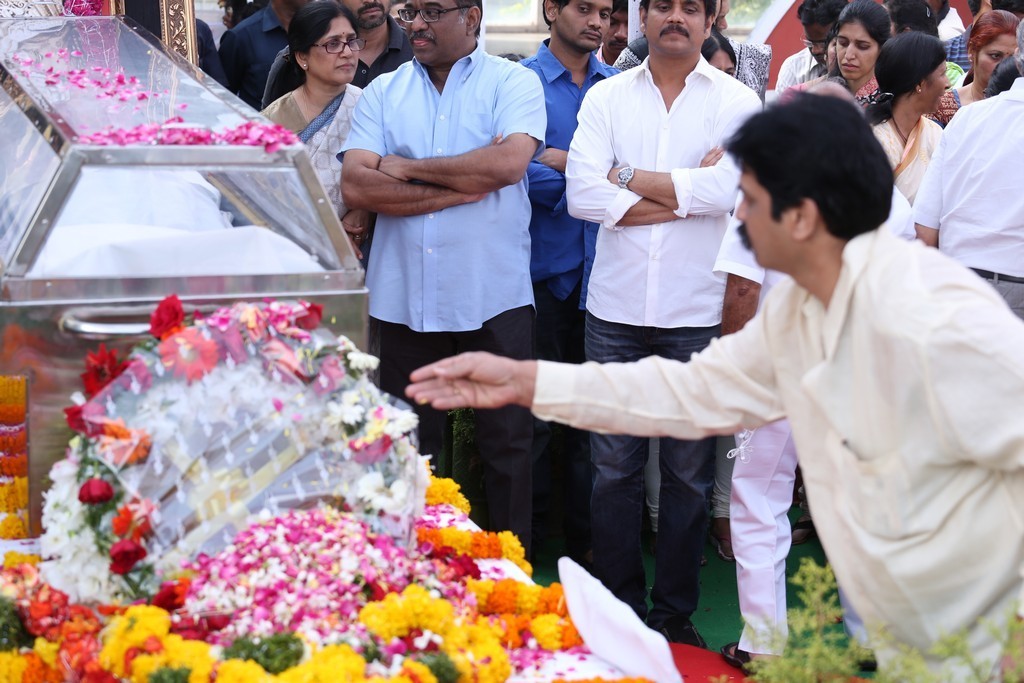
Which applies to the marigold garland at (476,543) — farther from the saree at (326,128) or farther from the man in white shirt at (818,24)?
the man in white shirt at (818,24)

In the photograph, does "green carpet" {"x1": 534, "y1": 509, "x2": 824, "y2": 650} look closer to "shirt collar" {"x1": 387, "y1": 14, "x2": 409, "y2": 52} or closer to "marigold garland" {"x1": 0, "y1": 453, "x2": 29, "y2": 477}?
"marigold garland" {"x1": 0, "y1": 453, "x2": 29, "y2": 477}

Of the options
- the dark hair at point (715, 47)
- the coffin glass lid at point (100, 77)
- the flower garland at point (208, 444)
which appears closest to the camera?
the flower garland at point (208, 444)

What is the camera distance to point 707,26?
429 centimetres

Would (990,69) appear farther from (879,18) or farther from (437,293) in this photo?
(437,293)

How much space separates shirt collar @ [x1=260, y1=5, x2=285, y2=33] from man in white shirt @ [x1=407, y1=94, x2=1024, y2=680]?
15.4 ft

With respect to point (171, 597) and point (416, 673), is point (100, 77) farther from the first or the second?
point (416, 673)

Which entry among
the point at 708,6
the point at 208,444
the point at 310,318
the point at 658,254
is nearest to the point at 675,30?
the point at 708,6

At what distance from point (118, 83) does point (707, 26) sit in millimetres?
2058

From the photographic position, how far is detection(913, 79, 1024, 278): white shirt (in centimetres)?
423

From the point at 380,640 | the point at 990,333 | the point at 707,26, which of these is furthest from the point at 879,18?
the point at 380,640

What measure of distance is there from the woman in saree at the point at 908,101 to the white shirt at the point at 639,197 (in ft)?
2.80

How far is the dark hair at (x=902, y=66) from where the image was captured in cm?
466

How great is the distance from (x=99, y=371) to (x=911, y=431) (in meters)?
1.74

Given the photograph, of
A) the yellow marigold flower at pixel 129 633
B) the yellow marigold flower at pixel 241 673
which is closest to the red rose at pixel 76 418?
the yellow marigold flower at pixel 129 633
